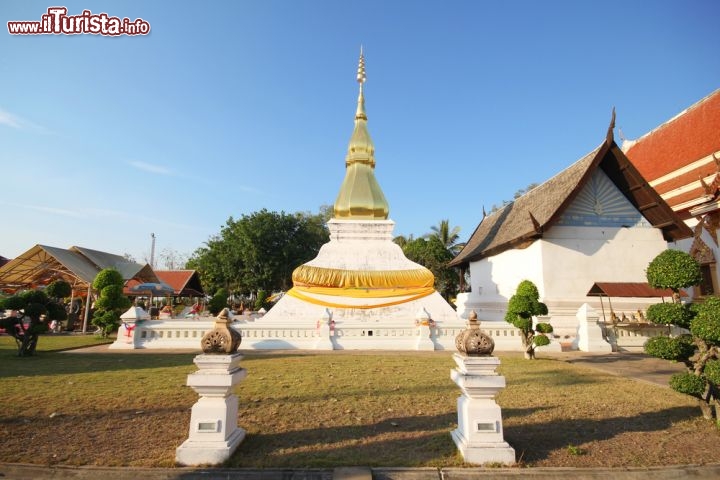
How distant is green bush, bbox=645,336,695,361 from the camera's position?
462 cm

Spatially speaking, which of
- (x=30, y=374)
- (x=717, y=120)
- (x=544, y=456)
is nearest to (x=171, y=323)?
(x=30, y=374)

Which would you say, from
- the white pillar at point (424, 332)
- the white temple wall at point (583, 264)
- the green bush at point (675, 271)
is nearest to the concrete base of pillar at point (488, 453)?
the green bush at point (675, 271)

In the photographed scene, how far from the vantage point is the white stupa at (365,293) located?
12148 millimetres

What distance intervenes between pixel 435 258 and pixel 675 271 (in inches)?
1109

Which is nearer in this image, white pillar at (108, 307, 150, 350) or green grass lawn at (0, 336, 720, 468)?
green grass lawn at (0, 336, 720, 468)

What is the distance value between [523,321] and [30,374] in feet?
35.7

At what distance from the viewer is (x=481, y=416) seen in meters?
3.61

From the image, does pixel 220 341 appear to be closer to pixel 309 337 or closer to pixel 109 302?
pixel 309 337

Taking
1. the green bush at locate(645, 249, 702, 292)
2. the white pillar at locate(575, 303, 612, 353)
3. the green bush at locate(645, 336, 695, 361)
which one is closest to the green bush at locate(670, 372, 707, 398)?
the green bush at locate(645, 336, 695, 361)

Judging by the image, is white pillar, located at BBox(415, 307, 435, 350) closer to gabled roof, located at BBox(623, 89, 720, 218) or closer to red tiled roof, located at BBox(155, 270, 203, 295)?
gabled roof, located at BBox(623, 89, 720, 218)

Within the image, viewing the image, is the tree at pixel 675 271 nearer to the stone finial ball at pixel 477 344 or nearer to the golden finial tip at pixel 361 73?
the stone finial ball at pixel 477 344

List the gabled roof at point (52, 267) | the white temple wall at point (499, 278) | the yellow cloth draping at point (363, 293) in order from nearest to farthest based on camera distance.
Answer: the yellow cloth draping at point (363, 293), the white temple wall at point (499, 278), the gabled roof at point (52, 267)

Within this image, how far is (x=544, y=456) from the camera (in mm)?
3646

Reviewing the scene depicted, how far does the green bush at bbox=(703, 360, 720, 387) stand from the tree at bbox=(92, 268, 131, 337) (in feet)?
50.0
